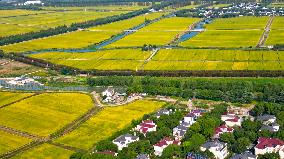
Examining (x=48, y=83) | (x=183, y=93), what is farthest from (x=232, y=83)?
(x=48, y=83)

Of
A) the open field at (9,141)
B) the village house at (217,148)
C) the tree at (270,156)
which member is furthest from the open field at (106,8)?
the tree at (270,156)

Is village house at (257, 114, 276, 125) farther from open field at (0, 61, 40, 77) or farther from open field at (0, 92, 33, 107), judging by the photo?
open field at (0, 61, 40, 77)

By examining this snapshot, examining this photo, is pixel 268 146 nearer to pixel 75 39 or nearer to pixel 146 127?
pixel 146 127

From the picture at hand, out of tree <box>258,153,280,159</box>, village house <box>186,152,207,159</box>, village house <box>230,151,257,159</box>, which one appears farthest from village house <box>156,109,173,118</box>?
tree <box>258,153,280,159</box>

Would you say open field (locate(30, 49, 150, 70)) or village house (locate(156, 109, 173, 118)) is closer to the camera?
village house (locate(156, 109, 173, 118))

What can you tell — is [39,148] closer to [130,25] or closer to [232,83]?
[232,83]

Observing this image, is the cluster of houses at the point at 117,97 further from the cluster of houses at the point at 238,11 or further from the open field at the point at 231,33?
the cluster of houses at the point at 238,11

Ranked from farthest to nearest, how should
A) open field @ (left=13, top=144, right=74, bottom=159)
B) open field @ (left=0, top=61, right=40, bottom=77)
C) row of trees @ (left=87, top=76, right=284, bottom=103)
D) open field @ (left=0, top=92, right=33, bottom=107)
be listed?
open field @ (left=0, top=61, right=40, bottom=77) < open field @ (left=0, top=92, right=33, bottom=107) < row of trees @ (left=87, top=76, right=284, bottom=103) < open field @ (left=13, top=144, right=74, bottom=159)

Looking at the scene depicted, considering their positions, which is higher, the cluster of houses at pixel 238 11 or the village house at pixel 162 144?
the cluster of houses at pixel 238 11
